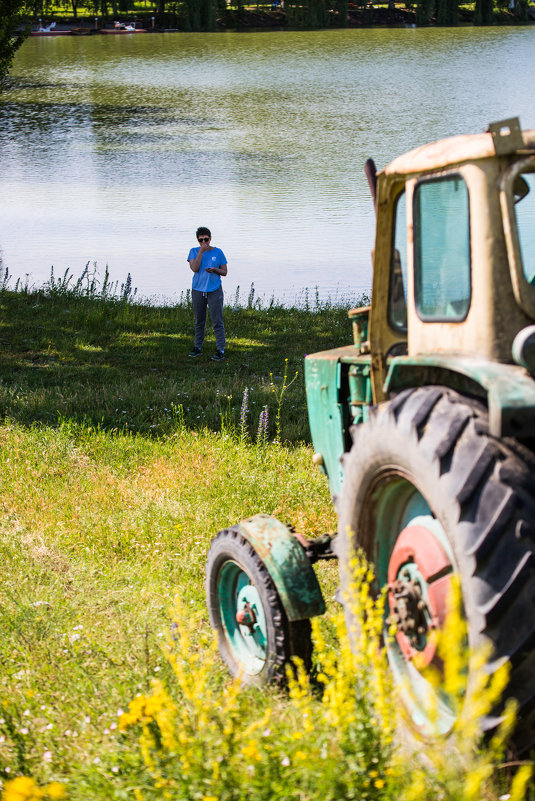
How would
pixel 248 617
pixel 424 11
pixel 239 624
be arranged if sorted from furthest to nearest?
pixel 424 11 → pixel 239 624 → pixel 248 617

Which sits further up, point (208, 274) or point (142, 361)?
point (208, 274)

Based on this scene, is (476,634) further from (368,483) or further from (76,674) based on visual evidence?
(76,674)

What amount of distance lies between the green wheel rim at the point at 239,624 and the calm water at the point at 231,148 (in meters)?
11.5

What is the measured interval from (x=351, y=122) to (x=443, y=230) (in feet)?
91.1

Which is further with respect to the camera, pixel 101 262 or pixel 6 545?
pixel 101 262

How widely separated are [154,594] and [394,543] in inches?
75.8

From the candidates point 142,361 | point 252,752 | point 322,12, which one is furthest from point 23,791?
point 322,12

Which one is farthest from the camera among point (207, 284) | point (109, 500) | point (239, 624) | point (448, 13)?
point (448, 13)

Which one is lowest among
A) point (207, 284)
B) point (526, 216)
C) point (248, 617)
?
point (248, 617)

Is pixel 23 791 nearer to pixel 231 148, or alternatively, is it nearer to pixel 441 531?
pixel 441 531

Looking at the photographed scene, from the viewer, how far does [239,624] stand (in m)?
4.12

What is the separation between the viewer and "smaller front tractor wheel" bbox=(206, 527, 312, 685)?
3.64m

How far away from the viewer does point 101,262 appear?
18.0m

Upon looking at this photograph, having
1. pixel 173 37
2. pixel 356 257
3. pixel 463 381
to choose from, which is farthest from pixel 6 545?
pixel 173 37
